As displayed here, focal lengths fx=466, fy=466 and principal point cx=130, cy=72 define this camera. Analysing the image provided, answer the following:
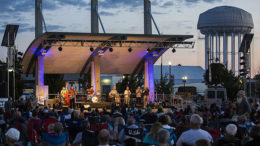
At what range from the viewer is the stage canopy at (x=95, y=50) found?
104 ft

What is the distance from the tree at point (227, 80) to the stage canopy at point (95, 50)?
14563mm

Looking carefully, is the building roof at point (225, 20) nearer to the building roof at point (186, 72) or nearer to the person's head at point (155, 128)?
the building roof at point (186, 72)

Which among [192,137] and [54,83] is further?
[54,83]

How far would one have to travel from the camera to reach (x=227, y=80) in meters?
59.4

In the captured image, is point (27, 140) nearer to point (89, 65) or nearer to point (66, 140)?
point (66, 140)

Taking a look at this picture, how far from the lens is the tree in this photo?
52.8m

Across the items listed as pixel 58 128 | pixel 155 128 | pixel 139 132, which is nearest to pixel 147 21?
pixel 139 132

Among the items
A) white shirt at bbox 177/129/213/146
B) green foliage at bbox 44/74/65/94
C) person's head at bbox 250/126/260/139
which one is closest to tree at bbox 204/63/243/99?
green foliage at bbox 44/74/65/94

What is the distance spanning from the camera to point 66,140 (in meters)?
9.53

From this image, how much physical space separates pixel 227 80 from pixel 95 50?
2691 cm

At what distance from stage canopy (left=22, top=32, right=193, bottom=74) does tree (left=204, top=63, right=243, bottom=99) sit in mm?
14563

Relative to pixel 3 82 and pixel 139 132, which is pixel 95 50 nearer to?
pixel 3 82

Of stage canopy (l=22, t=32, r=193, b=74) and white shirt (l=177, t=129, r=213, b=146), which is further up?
stage canopy (l=22, t=32, r=193, b=74)

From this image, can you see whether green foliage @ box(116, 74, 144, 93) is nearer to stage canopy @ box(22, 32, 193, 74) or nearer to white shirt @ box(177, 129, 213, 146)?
stage canopy @ box(22, 32, 193, 74)
